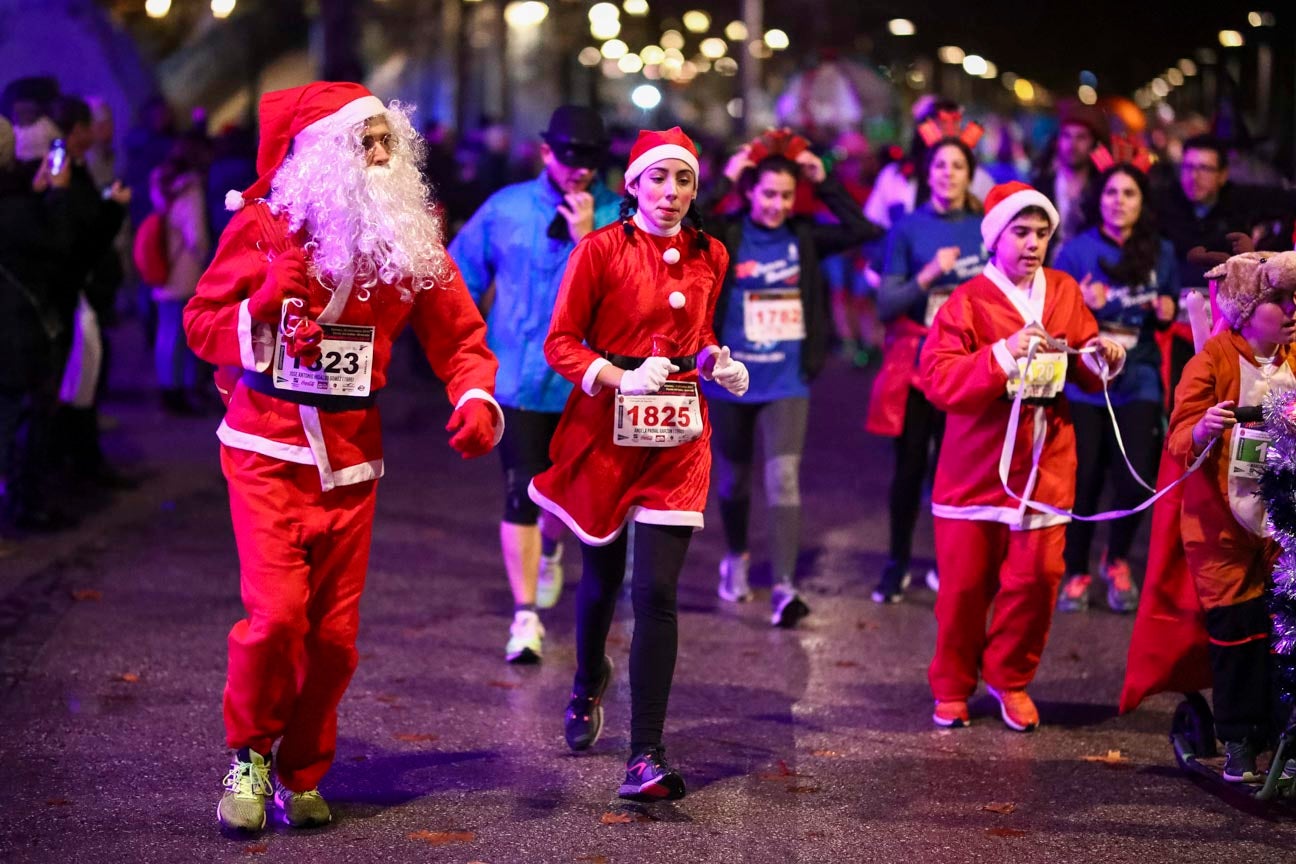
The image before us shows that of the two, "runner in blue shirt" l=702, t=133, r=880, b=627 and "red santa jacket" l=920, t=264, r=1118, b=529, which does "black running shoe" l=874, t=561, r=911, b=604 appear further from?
"red santa jacket" l=920, t=264, r=1118, b=529

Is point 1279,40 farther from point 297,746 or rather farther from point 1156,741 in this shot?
point 297,746

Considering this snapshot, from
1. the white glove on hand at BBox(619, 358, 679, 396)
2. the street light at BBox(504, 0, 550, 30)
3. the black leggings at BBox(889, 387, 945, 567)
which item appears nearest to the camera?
the white glove on hand at BBox(619, 358, 679, 396)

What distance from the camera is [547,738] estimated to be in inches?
254

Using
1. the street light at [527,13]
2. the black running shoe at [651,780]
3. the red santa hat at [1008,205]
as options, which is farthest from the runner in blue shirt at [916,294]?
the street light at [527,13]

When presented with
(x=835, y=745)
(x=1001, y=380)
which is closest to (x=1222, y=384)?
(x=1001, y=380)

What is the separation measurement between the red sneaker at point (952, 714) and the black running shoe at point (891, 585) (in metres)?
2.15

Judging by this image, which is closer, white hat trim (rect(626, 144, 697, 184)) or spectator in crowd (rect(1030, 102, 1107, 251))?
white hat trim (rect(626, 144, 697, 184))

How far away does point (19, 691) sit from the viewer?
688cm

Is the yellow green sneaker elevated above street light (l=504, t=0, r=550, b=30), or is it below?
below

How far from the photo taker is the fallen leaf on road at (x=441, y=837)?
5.29 meters

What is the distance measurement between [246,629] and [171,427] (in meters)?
9.10

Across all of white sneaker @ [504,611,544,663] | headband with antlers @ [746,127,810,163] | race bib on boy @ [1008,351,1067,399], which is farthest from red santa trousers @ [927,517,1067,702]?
headband with antlers @ [746,127,810,163]

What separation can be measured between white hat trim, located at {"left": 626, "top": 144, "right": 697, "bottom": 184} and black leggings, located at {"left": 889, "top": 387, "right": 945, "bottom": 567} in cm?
316

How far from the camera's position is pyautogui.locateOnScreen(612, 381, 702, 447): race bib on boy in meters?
5.82
